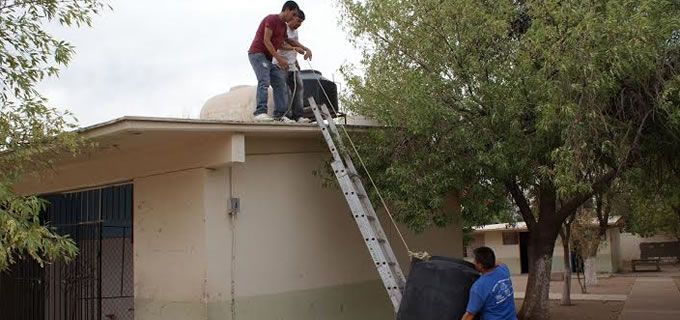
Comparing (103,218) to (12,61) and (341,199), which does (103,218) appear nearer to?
(341,199)

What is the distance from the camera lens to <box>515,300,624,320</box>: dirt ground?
1623cm

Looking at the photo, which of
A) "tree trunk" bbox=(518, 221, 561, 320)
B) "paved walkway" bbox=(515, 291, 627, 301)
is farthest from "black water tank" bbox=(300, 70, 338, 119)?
"paved walkway" bbox=(515, 291, 627, 301)

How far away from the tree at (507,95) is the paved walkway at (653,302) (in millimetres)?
7498

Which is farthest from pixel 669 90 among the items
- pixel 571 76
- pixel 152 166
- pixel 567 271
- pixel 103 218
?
pixel 567 271

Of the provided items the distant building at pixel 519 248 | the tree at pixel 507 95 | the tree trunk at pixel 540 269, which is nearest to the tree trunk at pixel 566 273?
the tree trunk at pixel 540 269

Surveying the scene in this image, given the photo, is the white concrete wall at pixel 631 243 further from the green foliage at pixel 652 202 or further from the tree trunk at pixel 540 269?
the tree trunk at pixel 540 269

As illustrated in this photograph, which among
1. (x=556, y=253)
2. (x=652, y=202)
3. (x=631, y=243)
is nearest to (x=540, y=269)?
(x=652, y=202)

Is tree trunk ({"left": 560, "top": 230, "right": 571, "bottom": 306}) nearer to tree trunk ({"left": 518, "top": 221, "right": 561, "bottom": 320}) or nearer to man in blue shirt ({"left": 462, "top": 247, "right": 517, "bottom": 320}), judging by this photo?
tree trunk ({"left": 518, "top": 221, "right": 561, "bottom": 320})

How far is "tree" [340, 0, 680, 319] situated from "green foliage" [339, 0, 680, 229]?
0.02 m

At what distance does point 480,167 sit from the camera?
8625 mm

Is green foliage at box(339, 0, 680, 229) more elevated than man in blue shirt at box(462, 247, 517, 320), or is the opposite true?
green foliage at box(339, 0, 680, 229)

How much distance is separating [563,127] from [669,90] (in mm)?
1095

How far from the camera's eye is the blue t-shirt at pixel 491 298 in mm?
5898

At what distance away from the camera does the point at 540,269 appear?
13.1m
